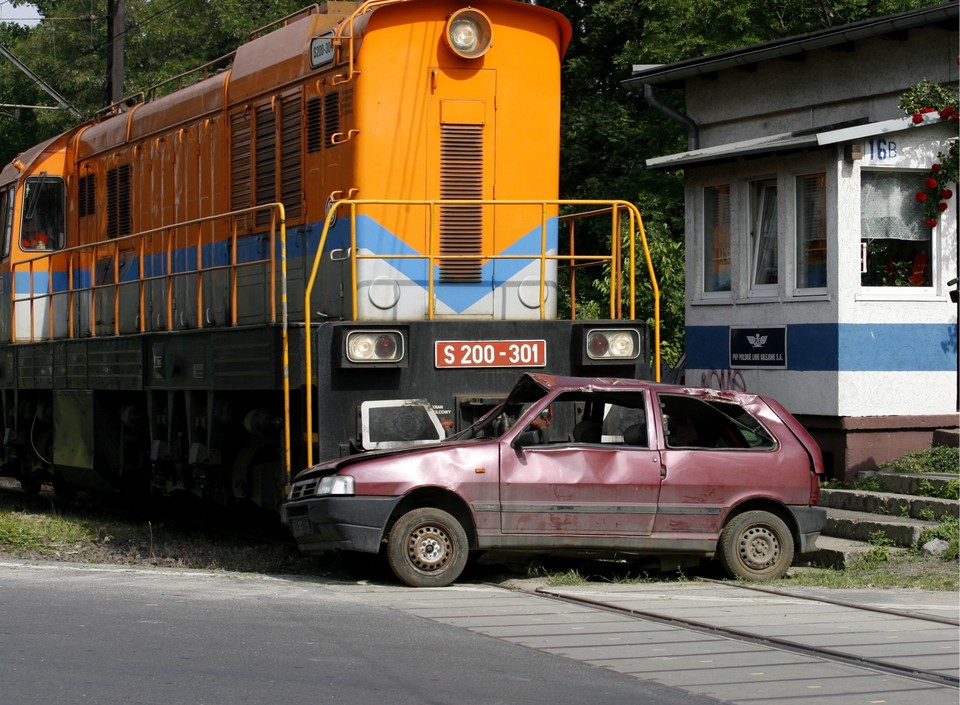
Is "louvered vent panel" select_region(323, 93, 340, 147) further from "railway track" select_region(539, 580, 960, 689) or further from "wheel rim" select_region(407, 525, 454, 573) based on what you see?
"railway track" select_region(539, 580, 960, 689)

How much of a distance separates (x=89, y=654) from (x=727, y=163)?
31.3 ft

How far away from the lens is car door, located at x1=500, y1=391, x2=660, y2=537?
10.2 metres

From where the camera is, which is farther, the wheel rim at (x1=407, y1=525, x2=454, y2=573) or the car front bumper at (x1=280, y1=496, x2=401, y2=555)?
the wheel rim at (x1=407, y1=525, x2=454, y2=573)

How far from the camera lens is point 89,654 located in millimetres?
7629

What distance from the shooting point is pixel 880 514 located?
40.1 ft

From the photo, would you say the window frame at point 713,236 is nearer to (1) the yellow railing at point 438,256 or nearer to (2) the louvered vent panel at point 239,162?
(1) the yellow railing at point 438,256

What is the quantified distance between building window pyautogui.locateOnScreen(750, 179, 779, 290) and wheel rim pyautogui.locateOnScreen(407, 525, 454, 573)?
19.3 ft

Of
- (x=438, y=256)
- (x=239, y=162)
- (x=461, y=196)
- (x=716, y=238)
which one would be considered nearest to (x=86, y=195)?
(x=239, y=162)

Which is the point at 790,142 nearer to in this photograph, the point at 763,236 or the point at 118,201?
the point at 763,236

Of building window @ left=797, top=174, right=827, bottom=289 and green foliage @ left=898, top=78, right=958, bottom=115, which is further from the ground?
green foliage @ left=898, top=78, right=958, bottom=115

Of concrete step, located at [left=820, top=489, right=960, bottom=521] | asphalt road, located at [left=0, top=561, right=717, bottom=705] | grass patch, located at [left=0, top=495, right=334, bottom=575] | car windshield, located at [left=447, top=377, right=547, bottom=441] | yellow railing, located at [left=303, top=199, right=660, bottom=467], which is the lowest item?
grass patch, located at [left=0, top=495, right=334, bottom=575]

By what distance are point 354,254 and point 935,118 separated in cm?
593

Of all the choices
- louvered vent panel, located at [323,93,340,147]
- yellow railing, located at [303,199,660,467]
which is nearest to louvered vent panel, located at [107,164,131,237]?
louvered vent panel, located at [323,93,340,147]

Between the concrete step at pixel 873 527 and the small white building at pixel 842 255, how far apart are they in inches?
56.6
